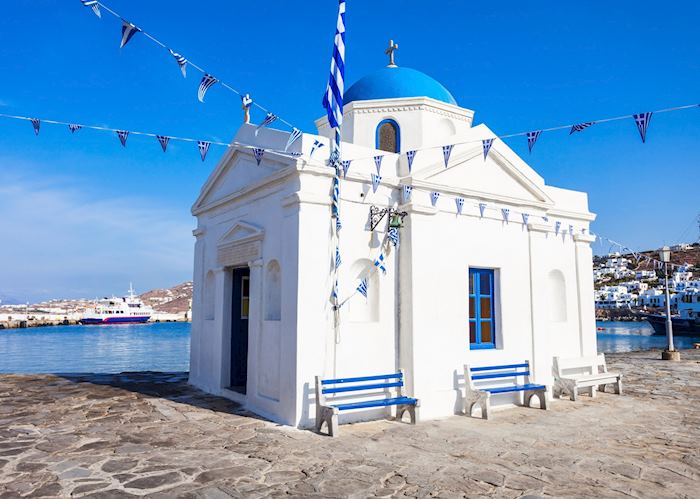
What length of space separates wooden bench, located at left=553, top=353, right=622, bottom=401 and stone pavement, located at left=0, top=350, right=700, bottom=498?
1.50 ft

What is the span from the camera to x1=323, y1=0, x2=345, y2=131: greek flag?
8.15 metres

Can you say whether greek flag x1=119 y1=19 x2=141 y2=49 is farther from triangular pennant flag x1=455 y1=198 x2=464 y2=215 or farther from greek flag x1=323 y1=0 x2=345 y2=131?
triangular pennant flag x1=455 y1=198 x2=464 y2=215

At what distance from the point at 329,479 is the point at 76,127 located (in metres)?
5.98

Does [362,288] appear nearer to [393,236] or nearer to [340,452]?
[393,236]

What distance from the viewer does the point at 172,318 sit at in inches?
4732

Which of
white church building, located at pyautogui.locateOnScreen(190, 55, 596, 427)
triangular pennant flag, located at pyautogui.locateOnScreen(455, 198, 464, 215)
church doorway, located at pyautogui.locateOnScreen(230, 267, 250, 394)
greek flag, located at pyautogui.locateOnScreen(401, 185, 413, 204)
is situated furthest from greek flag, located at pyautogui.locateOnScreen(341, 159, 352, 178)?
church doorway, located at pyautogui.locateOnScreen(230, 267, 250, 394)

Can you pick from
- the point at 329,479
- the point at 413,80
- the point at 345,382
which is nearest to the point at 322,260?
the point at 345,382

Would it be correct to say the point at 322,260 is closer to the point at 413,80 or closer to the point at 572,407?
the point at 572,407

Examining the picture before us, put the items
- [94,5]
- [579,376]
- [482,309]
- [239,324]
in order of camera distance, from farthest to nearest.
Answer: [239,324], [579,376], [482,309], [94,5]

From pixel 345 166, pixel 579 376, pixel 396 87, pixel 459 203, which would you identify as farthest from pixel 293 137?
pixel 579 376

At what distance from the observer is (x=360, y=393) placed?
26.6 feet

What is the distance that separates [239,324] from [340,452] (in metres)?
4.74

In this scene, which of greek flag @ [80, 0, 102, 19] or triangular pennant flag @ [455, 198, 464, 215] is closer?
greek flag @ [80, 0, 102, 19]

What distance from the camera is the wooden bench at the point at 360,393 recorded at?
23.5 feet
